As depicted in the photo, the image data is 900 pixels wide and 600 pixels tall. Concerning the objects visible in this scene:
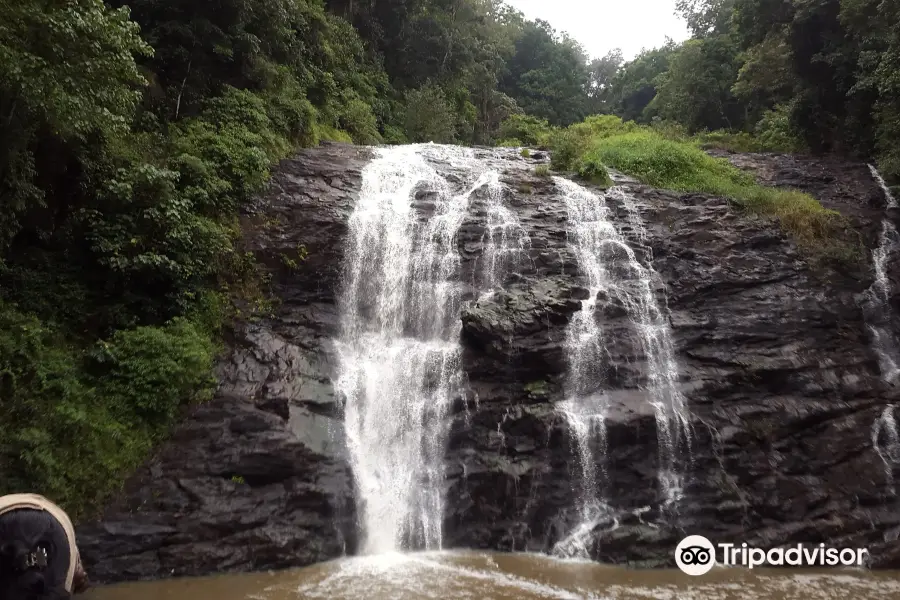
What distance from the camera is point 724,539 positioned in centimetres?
902

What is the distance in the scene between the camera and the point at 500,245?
42.3ft

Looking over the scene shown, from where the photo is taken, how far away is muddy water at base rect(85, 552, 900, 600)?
7.26m

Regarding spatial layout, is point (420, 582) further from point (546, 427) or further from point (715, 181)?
point (715, 181)

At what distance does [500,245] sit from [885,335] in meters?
7.91

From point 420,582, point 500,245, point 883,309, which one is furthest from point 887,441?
point 420,582

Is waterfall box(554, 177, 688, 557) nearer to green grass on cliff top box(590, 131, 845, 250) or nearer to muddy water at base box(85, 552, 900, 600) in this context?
muddy water at base box(85, 552, 900, 600)

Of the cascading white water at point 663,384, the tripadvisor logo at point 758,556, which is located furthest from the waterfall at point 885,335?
the cascading white water at point 663,384

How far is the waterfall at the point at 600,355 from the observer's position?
A: 31.3 ft

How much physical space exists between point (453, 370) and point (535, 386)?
5.00 ft

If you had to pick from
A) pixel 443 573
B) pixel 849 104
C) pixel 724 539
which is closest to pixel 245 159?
pixel 443 573

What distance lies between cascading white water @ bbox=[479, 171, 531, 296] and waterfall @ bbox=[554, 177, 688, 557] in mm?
1246

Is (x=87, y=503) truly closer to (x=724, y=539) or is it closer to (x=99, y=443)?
(x=99, y=443)

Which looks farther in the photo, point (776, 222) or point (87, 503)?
point (776, 222)

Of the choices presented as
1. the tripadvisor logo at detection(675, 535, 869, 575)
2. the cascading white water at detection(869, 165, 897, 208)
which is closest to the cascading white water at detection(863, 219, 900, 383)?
the cascading white water at detection(869, 165, 897, 208)
